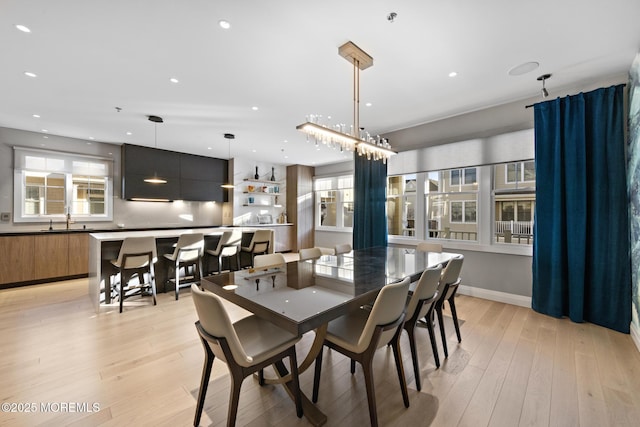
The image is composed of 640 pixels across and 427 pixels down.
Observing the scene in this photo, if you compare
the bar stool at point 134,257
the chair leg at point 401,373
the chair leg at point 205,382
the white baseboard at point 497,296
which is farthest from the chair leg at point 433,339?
the bar stool at point 134,257

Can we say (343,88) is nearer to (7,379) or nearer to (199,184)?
(7,379)

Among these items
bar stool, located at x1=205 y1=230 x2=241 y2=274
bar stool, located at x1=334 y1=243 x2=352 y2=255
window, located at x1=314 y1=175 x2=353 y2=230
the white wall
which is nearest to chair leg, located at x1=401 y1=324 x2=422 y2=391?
bar stool, located at x1=334 y1=243 x2=352 y2=255

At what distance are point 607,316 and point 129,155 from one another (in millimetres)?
8265

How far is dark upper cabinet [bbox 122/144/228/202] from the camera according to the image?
5613mm

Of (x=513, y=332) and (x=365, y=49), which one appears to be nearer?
(x=365, y=49)

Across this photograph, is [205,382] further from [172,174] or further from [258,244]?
[172,174]

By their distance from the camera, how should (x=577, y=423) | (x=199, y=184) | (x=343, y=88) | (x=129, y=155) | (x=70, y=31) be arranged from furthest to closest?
1. (x=199, y=184)
2. (x=129, y=155)
3. (x=343, y=88)
4. (x=70, y=31)
5. (x=577, y=423)

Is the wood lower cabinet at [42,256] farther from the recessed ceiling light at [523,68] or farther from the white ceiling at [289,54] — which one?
the recessed ceiling light at [523,68]

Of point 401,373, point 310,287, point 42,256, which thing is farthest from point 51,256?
point 401,373

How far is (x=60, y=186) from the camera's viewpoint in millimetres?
5113

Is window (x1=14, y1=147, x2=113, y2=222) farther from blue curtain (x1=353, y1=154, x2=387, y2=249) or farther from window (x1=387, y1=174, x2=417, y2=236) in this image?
window (x1=387, y1=174, x2=417, y2=236)

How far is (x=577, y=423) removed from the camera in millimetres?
1610

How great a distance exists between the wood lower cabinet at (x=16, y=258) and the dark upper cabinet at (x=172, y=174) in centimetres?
172

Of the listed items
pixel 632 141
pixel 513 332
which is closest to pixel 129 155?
pixel 513 332
